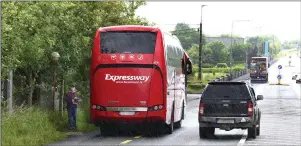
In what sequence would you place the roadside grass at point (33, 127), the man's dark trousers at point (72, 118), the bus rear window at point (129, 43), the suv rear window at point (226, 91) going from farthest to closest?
the man's dark trousers at point (72, 118) < the bus rear window at point (129, 43) < the suv rear window at point (226, 91) < the roadside grass at point (33, 127)

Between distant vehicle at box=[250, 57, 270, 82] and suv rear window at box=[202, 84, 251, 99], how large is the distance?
75.5m

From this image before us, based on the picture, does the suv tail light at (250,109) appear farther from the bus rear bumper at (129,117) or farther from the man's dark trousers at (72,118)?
the man's dark trousers at (72,118)

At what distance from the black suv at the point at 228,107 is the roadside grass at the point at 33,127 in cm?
451

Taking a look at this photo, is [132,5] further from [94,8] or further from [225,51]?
[225,51]

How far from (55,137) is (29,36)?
579 centimetres

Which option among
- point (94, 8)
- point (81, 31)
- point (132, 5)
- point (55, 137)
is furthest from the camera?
point (132, 5)

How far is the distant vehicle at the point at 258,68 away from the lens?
3905 inches

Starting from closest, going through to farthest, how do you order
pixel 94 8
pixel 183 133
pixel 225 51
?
pixel 183 133, pixel 94 8, pixel 225 51

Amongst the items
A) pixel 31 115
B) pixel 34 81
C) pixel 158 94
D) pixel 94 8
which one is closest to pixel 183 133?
pixel 158 94

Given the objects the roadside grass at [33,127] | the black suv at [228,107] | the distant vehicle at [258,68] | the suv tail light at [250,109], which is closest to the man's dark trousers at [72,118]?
the roadside grass at [33,127]

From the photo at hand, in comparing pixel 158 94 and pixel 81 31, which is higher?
pixel 81 31

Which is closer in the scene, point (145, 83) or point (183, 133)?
point (145, 83)

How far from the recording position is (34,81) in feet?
106

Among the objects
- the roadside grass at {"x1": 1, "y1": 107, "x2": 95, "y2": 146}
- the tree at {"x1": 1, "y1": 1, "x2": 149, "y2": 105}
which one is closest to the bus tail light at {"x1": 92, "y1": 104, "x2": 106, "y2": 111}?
the roadside grass at {"x1": 1, "y1": 107, "x2": 95, "y2": 146}
